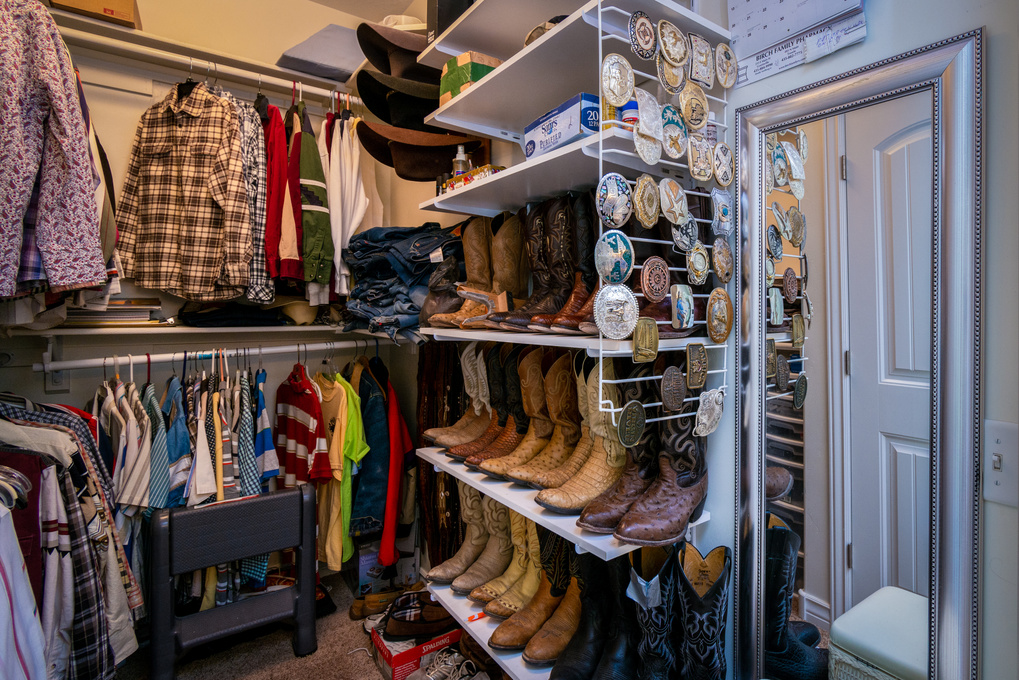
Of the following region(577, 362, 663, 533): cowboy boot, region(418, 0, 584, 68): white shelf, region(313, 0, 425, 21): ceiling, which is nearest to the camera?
region(577, 362, 663, 533): cowboy boot

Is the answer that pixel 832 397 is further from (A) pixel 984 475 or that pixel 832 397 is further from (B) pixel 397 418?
(B) pixel 397 418

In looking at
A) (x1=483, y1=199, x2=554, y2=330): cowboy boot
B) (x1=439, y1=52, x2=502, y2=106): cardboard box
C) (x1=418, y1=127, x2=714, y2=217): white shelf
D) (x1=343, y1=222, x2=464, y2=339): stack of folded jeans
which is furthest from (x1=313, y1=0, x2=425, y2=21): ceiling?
(x1=483, y1=199, x2=554, y2=330): cowboy boot

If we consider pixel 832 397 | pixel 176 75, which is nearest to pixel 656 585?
pixel 832 397

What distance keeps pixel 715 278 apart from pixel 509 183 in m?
0.61

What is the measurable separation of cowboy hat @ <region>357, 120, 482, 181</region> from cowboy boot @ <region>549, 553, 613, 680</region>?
149 cm

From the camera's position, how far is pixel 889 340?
937 mm

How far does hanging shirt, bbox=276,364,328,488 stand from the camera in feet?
7.39

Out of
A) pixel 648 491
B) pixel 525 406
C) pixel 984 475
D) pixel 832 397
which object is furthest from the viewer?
pixel 525 406

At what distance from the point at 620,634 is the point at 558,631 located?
0.67 feet

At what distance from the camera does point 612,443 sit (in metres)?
1.25

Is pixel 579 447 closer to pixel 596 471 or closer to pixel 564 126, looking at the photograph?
pixel 596 471

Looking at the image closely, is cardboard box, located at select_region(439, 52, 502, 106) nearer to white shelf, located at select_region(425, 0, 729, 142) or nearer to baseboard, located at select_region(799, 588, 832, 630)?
white shelf, located at select_region(425, 0, 729, 142)

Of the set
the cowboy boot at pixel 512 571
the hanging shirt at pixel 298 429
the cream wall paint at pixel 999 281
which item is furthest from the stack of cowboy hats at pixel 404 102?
the cream wall paint at pixel 999 281

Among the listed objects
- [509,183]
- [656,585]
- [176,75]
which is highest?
[176,75]
